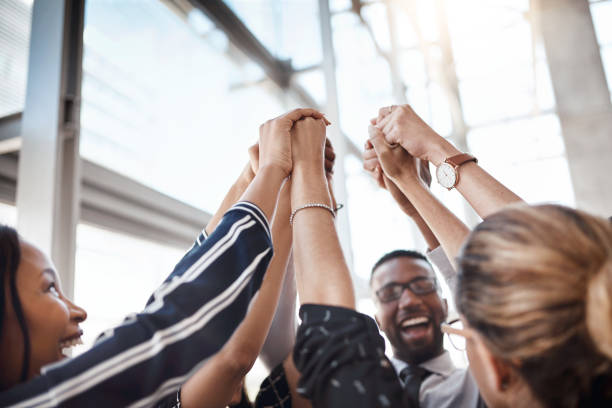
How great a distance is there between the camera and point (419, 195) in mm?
995

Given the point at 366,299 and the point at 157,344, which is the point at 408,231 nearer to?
the point at 366,299

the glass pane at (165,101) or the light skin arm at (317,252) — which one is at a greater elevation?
the glass pane at (165,101)

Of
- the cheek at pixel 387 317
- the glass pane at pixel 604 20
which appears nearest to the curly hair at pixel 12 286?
the cheek at pixel 387 317

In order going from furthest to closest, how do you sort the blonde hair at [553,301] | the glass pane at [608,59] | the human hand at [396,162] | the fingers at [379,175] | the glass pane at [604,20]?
the glass pane at [604,20], the glass pane at [608,59], the fingers at [379,175], the human hand at [396,162], the blonde hair at [553,301]

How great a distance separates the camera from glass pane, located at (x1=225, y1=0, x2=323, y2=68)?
9.93 feet

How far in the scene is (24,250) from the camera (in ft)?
2.35

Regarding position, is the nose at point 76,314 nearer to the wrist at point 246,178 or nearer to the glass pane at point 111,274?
the wrist at point 246,178

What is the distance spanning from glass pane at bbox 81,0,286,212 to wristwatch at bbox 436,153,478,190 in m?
1.18

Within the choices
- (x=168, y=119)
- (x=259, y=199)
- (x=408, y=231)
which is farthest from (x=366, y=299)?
(x=259, y=199)

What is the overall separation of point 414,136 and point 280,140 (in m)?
0.29

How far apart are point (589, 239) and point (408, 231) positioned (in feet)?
10.2

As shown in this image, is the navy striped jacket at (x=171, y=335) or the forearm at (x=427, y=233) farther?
the forearm at (x=427, y=233)

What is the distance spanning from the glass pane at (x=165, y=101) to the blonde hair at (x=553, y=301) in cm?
142

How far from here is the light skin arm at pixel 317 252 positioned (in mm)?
608
